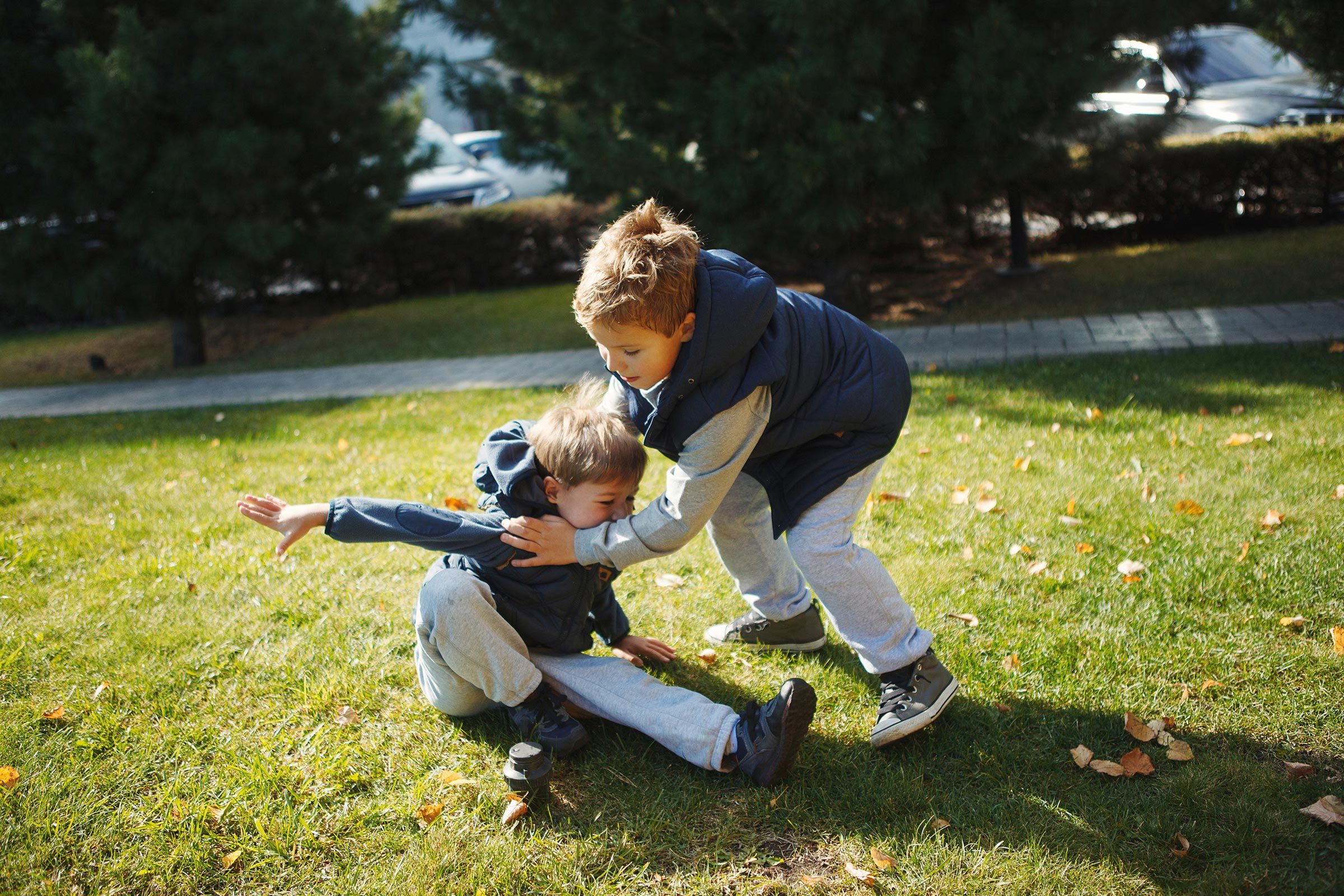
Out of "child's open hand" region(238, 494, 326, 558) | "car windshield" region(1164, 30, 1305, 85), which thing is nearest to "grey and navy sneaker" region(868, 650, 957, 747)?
"child's open hand" region(238, 494, 326, 558)

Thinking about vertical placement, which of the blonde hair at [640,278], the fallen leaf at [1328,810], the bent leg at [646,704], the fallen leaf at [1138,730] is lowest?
the fallen leaf at [1328,810]

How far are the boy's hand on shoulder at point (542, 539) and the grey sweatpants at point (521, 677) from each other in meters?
0.15

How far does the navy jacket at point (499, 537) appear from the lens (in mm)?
2373

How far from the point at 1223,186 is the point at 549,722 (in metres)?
11.0

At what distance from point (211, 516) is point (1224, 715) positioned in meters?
4.12

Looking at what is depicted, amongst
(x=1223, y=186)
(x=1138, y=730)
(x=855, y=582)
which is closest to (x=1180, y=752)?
(x=1138, y=730)

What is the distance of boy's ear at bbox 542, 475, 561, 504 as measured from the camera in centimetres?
253

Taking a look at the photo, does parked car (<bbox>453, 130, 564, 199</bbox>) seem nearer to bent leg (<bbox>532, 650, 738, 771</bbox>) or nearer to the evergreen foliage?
the evergreen foliage

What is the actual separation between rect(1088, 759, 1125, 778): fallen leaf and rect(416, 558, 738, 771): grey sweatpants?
0.89 metres

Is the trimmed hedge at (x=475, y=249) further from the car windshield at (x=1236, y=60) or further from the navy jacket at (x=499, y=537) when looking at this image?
the navy jacket at (x=499, y=537)

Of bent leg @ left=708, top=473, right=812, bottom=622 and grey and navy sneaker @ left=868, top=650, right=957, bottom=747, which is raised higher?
bent leg @ left=708, top=473, right=812, bottom=622

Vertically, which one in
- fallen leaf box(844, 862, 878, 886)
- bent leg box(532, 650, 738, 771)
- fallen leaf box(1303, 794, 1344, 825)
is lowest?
fallen leaf box(844, 862, 878, 886)

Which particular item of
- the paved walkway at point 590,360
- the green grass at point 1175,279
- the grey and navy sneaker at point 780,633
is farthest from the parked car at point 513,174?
the grey and navy sneaker at point 780,633

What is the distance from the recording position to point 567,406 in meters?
2.61
